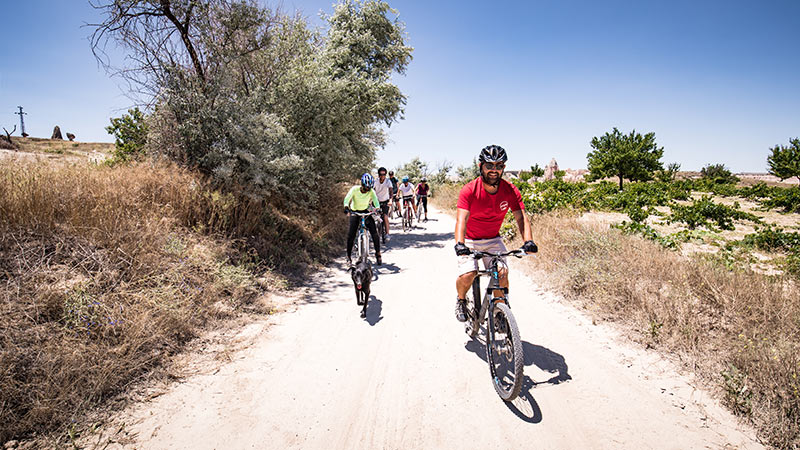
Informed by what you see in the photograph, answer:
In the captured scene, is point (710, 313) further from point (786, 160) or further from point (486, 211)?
point (786, 160)

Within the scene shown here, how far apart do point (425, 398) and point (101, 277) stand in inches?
164

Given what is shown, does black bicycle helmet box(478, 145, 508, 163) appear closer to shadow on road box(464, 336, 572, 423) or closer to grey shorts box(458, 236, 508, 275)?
grey shorts box(458, 236, 508, 275)

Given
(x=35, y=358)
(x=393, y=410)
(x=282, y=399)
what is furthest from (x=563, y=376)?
(x=35, y=358)

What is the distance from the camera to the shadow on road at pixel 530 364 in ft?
9.70

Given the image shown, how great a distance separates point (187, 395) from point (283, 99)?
7.95 meters

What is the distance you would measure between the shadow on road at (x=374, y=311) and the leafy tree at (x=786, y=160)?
48440 millimetres

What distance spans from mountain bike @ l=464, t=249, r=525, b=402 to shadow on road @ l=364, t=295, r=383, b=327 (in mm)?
1796

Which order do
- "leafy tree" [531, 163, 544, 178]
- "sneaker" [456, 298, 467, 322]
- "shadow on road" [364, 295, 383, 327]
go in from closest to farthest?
"sneaker" [456, 298, 467, 322], "shadow on road" [364, 295, 383, 327], "leafy tree" [531, 163, 544, 178]

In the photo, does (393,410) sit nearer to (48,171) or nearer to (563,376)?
(563,376)

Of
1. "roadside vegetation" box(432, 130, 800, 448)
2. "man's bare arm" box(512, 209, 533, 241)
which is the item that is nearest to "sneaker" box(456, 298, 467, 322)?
"man's bare arm" box(512, 209, 533, 241)

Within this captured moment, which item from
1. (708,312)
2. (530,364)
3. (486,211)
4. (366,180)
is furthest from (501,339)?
(366,180)

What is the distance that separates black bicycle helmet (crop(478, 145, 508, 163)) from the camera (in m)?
3.64

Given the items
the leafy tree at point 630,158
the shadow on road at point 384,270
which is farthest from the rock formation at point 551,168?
the shadow on road at point 384,270

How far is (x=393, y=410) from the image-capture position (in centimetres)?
305
